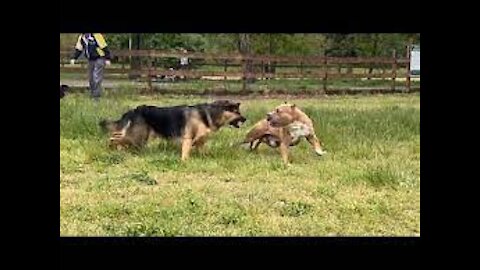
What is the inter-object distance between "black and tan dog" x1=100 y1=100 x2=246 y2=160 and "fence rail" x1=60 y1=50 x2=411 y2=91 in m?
0.84

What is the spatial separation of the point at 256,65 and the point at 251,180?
2.27 m

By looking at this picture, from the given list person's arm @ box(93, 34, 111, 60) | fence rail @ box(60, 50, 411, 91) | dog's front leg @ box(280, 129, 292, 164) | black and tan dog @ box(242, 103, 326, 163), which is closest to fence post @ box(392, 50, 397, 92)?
fence rail @ box(60, 50, 411, 91)

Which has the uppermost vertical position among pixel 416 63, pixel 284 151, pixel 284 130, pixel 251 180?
pixel 416 63

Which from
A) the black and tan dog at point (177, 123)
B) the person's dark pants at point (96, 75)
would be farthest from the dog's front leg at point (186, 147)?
the person's dark pants at point (96, 75)

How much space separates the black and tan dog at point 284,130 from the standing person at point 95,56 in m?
1.56

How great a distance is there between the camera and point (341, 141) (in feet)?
19.3

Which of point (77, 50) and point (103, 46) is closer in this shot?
point (77, 50)

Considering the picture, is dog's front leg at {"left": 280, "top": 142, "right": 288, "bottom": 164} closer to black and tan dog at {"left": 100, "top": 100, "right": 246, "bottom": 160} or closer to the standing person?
black and tan dog at {"left": 100, "top": 100, "right": 246, "bottom": 160}

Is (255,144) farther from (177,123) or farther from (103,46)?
(103,46)

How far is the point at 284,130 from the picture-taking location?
574 centimetres

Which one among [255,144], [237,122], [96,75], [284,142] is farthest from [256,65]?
[96,75]

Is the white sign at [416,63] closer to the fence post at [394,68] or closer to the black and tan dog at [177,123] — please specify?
the fence post at [394,68]
